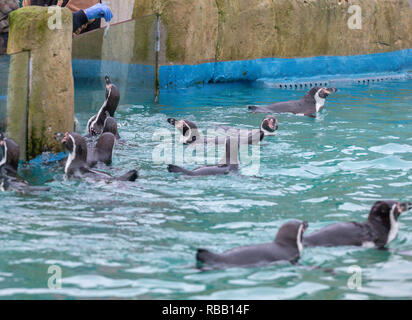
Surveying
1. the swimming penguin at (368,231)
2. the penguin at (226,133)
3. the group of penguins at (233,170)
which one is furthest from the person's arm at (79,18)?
the swimming penguin at (368,231)

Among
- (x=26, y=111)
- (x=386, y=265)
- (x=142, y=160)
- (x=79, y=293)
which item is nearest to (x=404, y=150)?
(x=142, y=160)

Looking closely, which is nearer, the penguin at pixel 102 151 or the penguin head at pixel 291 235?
the penguin head at pixel 291 235

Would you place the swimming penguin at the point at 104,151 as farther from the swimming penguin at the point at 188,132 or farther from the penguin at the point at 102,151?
the swimming penguin at the point at 188,132

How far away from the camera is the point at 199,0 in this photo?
12531 mm

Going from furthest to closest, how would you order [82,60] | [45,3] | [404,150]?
[45,3]
[82,60]
[404,150]

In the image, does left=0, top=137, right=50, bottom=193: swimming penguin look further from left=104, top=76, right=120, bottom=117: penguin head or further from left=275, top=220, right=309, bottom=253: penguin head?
left=104, top=76, right=120, bottom=117: penguin head

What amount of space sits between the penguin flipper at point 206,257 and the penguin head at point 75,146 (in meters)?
2.66

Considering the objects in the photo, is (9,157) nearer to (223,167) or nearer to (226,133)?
(223,167)

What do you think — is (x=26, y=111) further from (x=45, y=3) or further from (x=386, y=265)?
(x=386, y=265)

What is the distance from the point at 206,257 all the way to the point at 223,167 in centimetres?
249

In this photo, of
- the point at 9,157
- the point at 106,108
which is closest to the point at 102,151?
the point at 9,157

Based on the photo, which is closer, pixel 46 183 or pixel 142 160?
pixel 46 183

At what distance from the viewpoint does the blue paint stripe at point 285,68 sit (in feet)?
41.7
